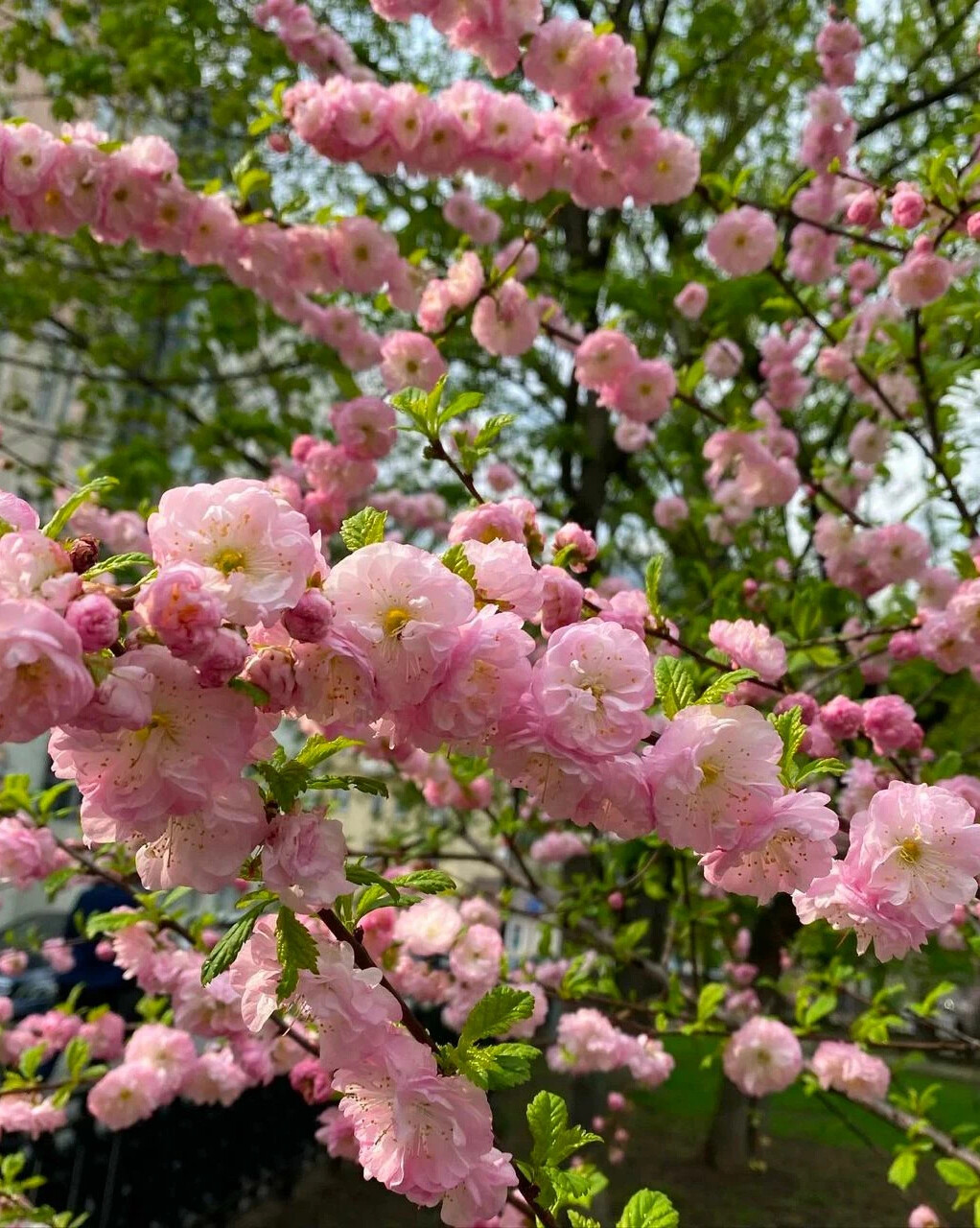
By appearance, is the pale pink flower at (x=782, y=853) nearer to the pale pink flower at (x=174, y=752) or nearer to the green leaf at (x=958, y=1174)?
the pale pink flower at (x=174, y=752)

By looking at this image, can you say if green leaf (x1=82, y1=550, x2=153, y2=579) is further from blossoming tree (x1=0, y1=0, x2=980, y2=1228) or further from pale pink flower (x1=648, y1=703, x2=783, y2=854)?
pale pink flower (x1=648, y1=703, x2=783, y2=854)

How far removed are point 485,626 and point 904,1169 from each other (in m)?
2.48

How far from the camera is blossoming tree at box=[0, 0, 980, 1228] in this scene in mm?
912

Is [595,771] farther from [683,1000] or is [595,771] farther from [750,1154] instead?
[750,1154]

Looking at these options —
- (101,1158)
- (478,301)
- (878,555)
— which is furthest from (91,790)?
(101,1158)

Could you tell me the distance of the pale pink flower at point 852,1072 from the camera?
293cm

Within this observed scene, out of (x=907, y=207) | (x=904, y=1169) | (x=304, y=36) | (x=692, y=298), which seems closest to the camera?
(x=907, y=207)

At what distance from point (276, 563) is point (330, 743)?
11.6 inches

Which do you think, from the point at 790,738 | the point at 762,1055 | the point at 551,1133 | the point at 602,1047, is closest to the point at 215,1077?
the point at 602,1047

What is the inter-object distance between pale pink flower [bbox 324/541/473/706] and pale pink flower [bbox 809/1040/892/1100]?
2.71 m

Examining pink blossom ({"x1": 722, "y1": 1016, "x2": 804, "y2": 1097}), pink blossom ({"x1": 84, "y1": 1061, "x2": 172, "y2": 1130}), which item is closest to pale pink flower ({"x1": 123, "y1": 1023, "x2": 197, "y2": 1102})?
pink blossom ({"x1": 84, "y1": 1061, "x2": 172, "y2": 1130})

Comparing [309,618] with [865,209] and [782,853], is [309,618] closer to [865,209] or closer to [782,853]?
[782,853]

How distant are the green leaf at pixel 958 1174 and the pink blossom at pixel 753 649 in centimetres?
151

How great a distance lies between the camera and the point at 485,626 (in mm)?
953
